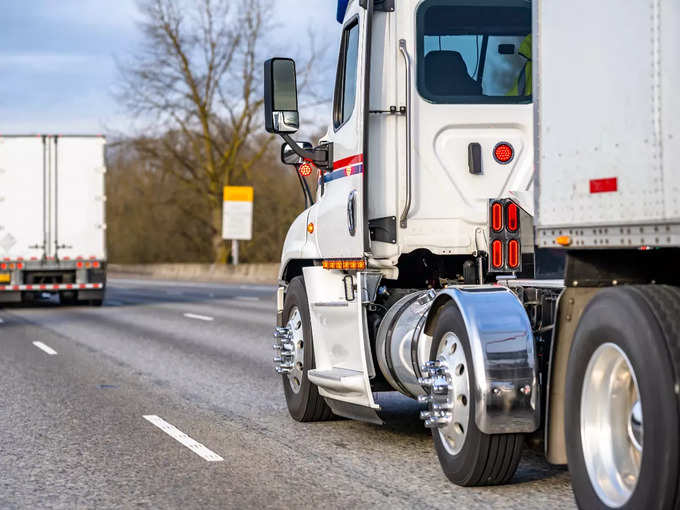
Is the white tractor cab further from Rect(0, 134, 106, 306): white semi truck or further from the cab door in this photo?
Rect(0, 134, 106, 306): white semi truck

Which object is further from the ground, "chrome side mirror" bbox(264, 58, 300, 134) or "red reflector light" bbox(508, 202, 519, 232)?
"chrome side mirror" bbox(264, 58, 300, 134)

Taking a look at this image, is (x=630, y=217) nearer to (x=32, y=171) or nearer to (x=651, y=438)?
(x=651, y=438)

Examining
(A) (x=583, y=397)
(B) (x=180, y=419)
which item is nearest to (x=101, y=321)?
(B) (x=180, y=419)

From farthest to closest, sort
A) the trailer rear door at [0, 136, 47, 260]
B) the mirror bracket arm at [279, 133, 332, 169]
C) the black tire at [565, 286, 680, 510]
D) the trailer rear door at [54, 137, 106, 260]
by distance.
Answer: the trailer rear door at [54, 137, 106, 260] → the trailer rear door at [0, 136, 47, 260] → the mirror bracket arm at [279, 133, 332, 169] → the black tire at [565, 286, 680, 510]

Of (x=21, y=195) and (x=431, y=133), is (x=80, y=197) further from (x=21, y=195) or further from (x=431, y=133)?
(x=431, y=133)

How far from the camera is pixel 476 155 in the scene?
278 inches

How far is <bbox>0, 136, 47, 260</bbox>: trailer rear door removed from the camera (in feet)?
83.6

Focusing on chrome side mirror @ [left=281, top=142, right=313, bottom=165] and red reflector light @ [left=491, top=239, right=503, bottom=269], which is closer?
red reflector light @ [left=491, top=239, right=503, bottom=269]

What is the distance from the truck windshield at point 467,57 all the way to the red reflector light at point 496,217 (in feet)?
2.98

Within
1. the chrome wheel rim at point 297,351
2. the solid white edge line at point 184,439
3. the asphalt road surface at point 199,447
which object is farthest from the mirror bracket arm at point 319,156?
the solid white edge line at point 184,439

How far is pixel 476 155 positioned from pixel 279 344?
7.51 ft

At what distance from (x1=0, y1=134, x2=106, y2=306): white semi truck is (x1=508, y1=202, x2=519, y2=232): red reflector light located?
2025 centimetres

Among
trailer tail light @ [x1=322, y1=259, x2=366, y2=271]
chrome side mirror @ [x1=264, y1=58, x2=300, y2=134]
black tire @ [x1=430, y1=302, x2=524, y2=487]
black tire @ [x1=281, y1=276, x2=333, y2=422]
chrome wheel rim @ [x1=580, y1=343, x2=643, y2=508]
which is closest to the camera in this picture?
chrome wheel rim @ [x1=580, y1=343, x2=643, y2=508]

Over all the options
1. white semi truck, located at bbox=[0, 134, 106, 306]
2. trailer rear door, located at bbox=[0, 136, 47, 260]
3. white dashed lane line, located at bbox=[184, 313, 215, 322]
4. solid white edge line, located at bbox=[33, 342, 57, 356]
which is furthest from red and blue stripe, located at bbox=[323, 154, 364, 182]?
trailer rear door, located at bbox=[0, 136, 47, 260]
